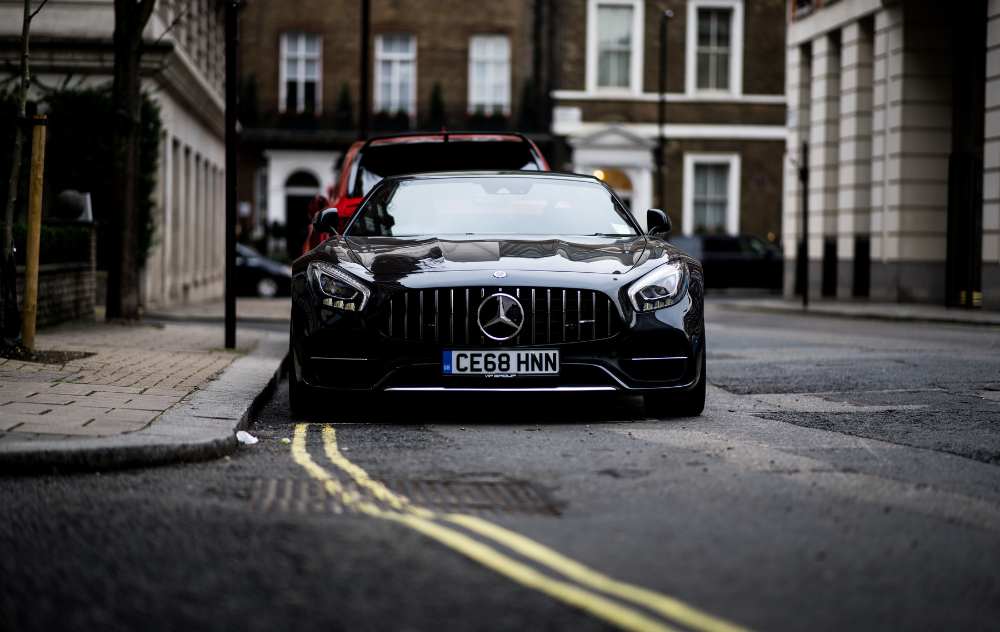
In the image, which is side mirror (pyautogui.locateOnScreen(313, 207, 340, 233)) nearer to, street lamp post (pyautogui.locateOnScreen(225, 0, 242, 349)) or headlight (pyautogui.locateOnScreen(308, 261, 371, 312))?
headlight (pyautogui.locateOnScreen(308, 261, 371, 312))

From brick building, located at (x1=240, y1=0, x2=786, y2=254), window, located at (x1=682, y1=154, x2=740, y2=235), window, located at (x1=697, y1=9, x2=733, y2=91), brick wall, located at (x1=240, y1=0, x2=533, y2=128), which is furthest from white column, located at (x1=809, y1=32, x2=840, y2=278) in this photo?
brick wall, located at (x1=240, y1=0, x2=533, y2=128)

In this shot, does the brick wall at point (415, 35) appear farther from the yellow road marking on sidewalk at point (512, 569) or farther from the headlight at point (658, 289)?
the yellow road marking on sidewalk at point (512, 569)

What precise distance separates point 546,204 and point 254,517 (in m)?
4.85

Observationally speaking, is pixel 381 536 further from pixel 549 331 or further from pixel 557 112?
pixel 557 112

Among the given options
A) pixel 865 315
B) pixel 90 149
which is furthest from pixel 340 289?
pixel 90 149

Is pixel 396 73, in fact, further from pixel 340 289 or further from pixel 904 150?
pixel 340 289

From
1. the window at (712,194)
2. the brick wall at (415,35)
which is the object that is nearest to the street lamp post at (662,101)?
the window at (712,194)

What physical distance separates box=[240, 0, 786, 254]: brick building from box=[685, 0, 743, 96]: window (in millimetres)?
47

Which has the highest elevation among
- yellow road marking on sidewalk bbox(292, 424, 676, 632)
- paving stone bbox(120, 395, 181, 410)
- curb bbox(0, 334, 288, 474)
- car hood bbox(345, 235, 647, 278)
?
car hood bbox(345, 235, 647, 278)

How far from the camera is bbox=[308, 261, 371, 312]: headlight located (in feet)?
26.0

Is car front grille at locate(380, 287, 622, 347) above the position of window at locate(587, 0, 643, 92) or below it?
below

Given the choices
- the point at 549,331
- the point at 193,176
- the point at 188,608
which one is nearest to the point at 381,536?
the point at 188,608

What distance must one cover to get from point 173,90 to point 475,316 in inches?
800

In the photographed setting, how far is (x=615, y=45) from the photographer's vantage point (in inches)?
1898
